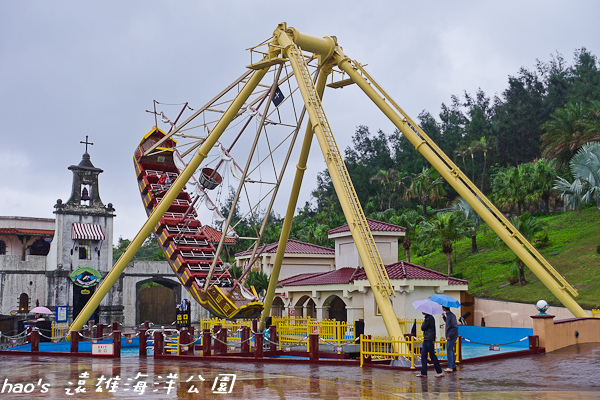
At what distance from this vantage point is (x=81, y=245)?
47156 mm

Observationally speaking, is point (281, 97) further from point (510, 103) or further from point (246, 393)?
point (510, 103)

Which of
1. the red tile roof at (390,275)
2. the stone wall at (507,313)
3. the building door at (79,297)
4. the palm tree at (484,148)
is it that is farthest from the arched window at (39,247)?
the palm tree at (484,148)

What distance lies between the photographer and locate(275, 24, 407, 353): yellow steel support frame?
19641mm

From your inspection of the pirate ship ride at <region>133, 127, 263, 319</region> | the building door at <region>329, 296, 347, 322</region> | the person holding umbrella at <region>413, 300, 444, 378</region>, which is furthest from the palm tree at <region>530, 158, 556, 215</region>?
the person holding umbrella at <region>413, 300, 444, 378</region>

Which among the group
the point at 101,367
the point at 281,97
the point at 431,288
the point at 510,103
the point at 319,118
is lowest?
the point at 101,367

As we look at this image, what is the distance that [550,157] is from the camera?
59.7m

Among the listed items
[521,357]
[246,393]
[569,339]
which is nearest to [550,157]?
[569,339]

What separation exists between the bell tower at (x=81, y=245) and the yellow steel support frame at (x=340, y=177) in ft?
89.9

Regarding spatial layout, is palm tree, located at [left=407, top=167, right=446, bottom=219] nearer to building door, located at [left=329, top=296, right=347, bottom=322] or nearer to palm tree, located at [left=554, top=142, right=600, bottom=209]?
palm tree, located at [left=554, top=142, right=600, bottom=209]

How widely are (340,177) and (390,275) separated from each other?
42.0 ft

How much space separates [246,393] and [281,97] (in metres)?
16.1

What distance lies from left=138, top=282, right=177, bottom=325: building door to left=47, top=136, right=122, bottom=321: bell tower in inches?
177

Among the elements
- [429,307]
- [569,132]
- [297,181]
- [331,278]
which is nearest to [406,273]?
[331,278]

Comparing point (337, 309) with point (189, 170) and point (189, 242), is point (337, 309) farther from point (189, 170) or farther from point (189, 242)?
point (189, 170)
